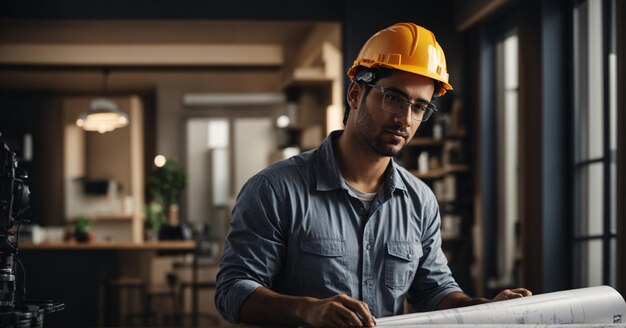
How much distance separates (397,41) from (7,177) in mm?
941

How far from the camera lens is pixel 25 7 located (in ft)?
22.6

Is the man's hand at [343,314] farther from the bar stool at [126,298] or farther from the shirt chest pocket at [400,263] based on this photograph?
the bar stool at [126,298]

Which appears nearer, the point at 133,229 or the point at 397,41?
the point at 397,41

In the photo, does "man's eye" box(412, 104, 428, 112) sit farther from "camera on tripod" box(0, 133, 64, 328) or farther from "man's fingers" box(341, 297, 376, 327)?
"camera on tripod" box(0, 133, 64, 328)

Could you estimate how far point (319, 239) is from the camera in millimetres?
2012

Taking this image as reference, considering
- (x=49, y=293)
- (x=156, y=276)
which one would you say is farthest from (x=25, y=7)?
(x=156, y=276)

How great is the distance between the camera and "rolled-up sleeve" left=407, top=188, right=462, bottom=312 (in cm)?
222

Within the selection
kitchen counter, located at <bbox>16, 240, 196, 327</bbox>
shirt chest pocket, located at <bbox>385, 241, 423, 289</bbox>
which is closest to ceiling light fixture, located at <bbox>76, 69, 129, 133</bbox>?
kitchen counter, located at <bbox>16, 240, 196, 327</bbox>

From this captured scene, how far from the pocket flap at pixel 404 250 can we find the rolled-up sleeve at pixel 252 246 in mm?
268

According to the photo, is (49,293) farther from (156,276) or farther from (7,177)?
(7,177)

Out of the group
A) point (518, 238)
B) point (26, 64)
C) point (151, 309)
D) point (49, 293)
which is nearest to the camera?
point (518, 238)

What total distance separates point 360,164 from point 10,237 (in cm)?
85

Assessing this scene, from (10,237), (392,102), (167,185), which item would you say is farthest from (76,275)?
(10,237)

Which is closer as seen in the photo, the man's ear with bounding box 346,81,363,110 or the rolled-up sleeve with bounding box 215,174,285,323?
the rolled-up sleeve with bounding box 215,174,285,323
